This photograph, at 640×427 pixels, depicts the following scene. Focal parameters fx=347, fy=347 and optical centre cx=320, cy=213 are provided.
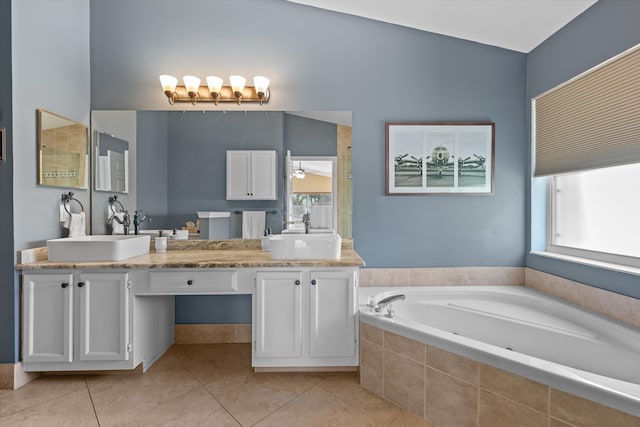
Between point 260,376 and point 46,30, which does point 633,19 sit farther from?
point 46,30

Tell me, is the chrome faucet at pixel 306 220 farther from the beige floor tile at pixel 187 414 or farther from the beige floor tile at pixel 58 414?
the beige floor tile at pixel 58 414

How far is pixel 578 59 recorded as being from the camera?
2326mm

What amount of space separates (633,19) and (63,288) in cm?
369

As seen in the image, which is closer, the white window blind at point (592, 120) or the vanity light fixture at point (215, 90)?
the white window blind at point (592, 120)

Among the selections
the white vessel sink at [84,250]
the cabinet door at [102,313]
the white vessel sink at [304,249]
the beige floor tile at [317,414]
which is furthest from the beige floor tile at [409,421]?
the white vessel sink at [84,250]

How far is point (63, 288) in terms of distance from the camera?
7.11 ft

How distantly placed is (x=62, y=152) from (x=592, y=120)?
3648mm

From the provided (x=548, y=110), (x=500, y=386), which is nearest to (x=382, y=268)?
(x=500, y=386)

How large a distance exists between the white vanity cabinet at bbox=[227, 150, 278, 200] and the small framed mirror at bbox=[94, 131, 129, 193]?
2.80ft

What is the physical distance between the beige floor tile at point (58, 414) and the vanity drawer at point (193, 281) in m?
0.72

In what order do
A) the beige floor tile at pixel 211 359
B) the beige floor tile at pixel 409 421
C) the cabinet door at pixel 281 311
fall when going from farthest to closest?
1. the beige floor tile at pixel 211 359
2. the cabinet door at pixel 281 311
3. the beige floor tile at pixel 409 421

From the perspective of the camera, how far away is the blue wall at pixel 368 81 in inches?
112

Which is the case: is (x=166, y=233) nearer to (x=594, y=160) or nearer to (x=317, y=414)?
(x=317, y=414)

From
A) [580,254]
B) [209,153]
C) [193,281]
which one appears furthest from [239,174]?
[580,254]
